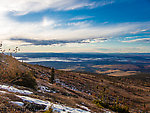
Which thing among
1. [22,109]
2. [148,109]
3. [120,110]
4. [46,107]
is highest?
[22,109]

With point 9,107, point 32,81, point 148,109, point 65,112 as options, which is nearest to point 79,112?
point 65,112

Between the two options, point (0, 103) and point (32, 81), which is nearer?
point (0, 103)

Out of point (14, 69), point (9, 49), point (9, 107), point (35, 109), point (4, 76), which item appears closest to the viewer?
point (9, 107)

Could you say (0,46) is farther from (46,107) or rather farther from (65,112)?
(65,112)

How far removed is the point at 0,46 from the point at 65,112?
6.88 m

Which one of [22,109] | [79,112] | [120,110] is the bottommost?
[120,110]

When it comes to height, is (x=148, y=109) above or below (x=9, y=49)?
below

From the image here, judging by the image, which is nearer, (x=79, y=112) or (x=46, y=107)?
(x=46, y=107)

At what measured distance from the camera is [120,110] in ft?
42.4

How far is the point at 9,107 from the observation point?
5.18 metres

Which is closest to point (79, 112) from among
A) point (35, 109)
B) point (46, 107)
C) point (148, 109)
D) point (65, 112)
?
point (65, 112)

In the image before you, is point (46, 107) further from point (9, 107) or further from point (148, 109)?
point (148, 109)

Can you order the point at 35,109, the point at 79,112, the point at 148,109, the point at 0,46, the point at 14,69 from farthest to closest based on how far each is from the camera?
the point at 148,109 < the point at 14,69 < the point at 0,46 < the point at 79,112 < the point at 35,109

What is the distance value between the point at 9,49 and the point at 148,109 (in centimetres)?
2032
